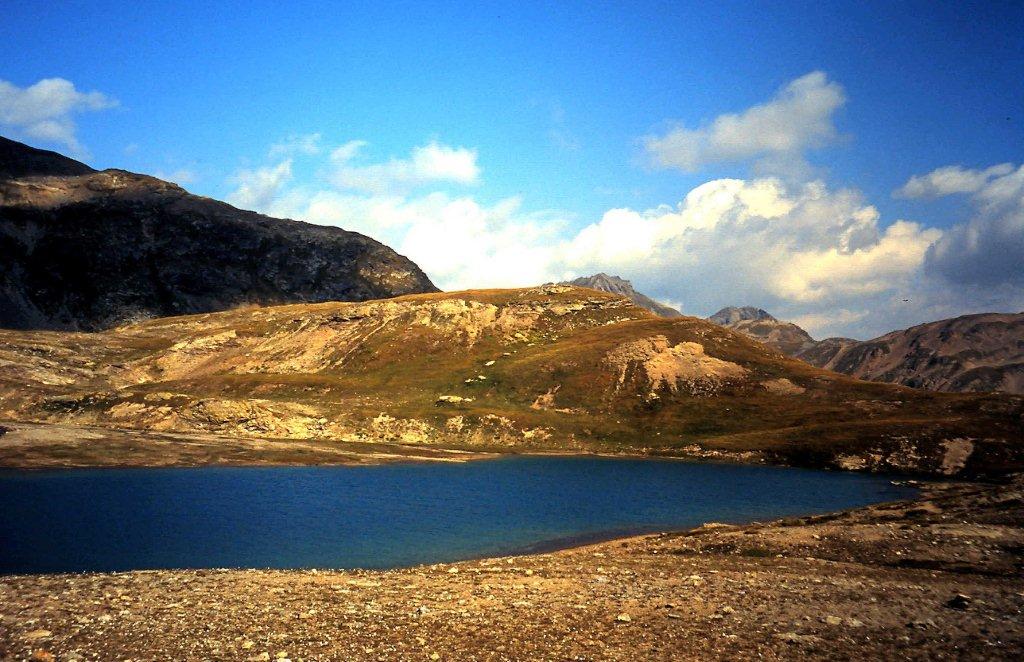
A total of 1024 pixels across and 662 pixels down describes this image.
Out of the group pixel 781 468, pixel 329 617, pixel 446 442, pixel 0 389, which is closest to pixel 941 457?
pixel 781 468

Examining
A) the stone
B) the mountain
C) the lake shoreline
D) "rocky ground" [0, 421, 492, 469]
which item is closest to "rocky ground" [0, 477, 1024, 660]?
the stone

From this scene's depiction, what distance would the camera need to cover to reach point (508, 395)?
162 m

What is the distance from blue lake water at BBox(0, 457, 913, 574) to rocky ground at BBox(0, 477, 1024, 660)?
10.4 m

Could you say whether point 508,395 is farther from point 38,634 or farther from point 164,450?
point 38,634

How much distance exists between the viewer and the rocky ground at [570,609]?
24109mm

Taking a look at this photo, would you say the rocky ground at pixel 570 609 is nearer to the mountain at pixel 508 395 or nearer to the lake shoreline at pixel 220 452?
the lake shoreline at pixel 220 452

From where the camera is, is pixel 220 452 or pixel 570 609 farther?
Answer: pixel 220 452

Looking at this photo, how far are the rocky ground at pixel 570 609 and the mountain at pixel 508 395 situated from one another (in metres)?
91.5

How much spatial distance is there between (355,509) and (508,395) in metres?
97.7

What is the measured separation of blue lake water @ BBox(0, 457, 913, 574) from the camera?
4778 centimetres

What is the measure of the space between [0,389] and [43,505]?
88832 mm

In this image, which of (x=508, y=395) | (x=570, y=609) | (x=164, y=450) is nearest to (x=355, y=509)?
(x=570, y=609)

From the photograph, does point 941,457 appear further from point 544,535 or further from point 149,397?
point 149,397

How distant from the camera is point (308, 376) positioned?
166250 mm
